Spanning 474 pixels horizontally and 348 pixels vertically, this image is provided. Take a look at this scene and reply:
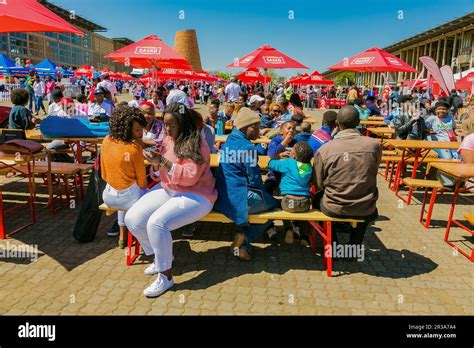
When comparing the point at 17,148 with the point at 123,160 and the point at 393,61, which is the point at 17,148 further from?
the point at 393,61

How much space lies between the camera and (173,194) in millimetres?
3641

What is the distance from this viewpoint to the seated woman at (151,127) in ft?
17.9

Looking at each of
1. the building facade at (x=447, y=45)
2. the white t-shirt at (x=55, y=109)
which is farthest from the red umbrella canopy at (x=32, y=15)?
the building facade at (x=447, y=45)

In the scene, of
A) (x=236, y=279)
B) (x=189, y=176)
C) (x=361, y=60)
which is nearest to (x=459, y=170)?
(x=236, y=279)

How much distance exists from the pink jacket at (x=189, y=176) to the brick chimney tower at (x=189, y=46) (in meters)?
43.2

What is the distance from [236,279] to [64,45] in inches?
3526

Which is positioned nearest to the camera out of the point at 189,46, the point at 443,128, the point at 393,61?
the point at 443,128

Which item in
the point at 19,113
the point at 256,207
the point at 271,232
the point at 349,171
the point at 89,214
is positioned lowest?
the point at 271,232

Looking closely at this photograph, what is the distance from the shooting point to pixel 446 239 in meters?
4.89

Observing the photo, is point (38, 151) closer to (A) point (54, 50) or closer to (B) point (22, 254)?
(B) point (22, 254)

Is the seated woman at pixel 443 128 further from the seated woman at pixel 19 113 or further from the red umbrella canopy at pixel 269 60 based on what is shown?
the seated woman at pixel 19 113
